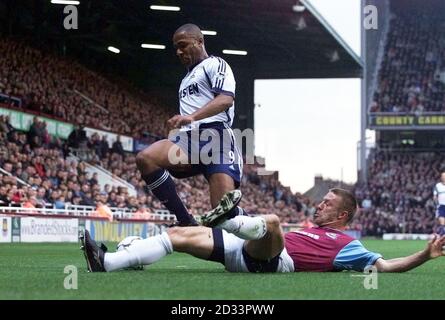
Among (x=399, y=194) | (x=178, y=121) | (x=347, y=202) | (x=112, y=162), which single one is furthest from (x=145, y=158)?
(x=399, y=194)

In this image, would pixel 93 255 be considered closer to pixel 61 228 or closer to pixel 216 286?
pixel 216 286

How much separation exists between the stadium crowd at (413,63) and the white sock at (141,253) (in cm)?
4326

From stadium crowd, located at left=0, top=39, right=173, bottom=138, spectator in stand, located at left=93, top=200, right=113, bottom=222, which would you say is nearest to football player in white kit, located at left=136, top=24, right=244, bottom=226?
spectator in stand, located at left=93, top=200, right=113, bottom=222

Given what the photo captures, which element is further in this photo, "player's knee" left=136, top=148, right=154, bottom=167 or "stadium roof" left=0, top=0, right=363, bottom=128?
"stadium roof" left=0, top=0, right=363, bottom=128

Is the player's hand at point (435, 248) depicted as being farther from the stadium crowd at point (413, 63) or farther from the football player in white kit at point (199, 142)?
the stadium crowd at point (413, 63)

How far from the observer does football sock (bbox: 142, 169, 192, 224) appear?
7950 mm

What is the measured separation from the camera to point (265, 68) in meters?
44.2

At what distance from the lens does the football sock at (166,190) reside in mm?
7950

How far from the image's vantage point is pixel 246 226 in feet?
21.7

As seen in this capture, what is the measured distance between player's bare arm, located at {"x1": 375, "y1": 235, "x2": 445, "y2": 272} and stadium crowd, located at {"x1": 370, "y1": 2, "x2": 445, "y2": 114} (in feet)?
140

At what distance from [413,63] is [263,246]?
4788 cm

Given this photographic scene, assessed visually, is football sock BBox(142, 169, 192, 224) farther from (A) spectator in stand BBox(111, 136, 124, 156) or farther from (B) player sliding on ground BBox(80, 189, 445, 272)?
(A) spectator in stand BBox(111, 136, 124, 156)

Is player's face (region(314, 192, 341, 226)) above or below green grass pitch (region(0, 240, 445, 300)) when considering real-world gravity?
above

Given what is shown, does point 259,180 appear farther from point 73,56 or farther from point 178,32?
point 178,32
